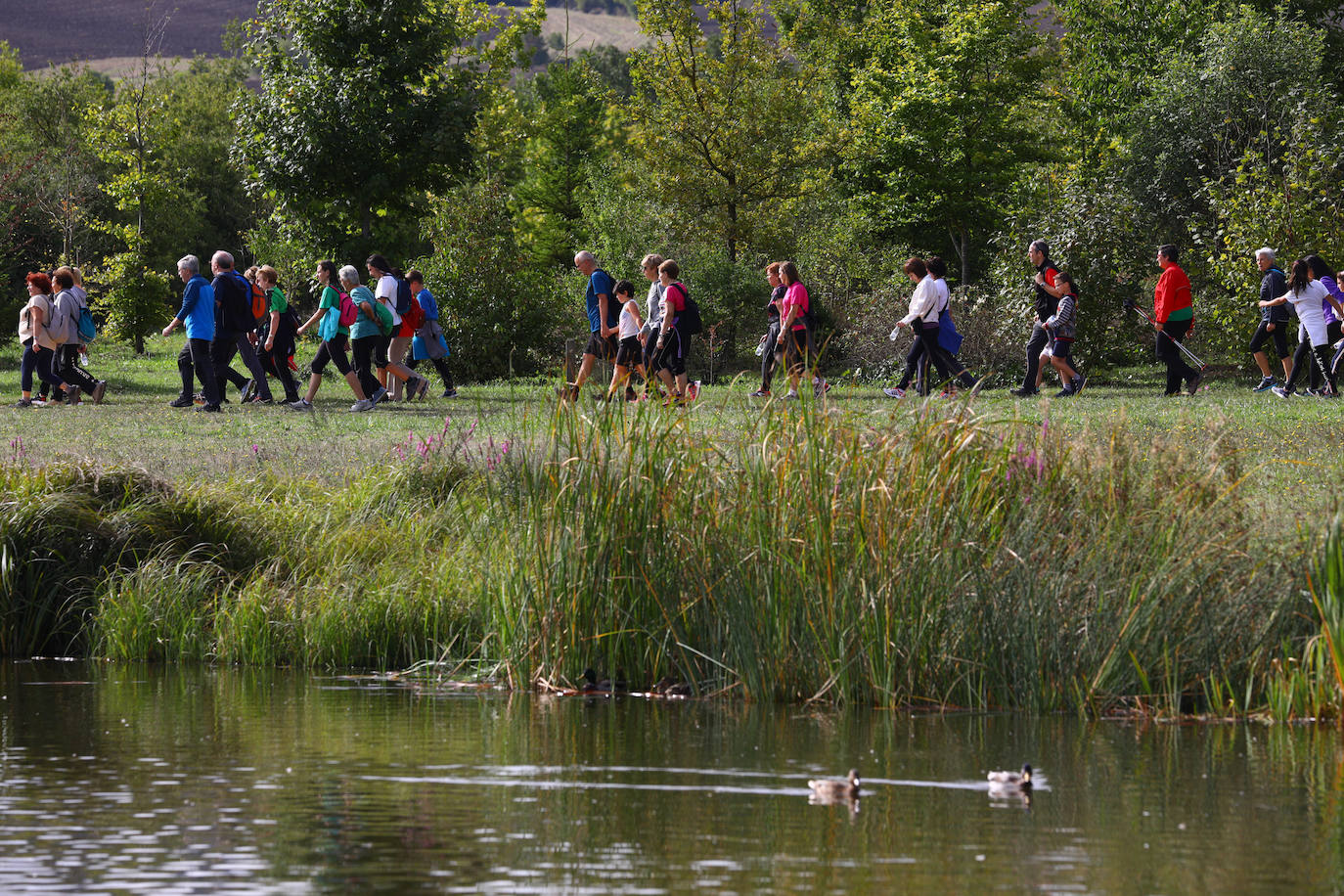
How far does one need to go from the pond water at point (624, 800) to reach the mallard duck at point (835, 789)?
0.08 meters

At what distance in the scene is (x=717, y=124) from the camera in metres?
38.0

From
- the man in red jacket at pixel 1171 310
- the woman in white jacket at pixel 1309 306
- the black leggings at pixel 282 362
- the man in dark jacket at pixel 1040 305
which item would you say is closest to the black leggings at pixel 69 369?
the black leggings at pixel 282 362

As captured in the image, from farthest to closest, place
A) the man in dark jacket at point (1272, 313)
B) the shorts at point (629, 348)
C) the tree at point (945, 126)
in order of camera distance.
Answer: the tree at point (945, 126)
the man in dark jacket at point (1272, 313)
the shorts at point (629, 348)

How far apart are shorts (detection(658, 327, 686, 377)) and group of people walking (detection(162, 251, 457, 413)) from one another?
3423 millimetres

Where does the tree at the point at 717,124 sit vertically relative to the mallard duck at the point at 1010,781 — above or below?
above

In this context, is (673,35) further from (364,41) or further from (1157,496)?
(1157,496)

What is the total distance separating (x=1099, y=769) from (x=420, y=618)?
15.2ft

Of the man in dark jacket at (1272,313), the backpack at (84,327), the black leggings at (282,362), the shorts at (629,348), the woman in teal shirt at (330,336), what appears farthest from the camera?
the backpack at (84,327)

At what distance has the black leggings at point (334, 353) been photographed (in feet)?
67.8

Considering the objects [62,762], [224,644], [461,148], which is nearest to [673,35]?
[461,148]

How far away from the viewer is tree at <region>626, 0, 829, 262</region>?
1494 inches

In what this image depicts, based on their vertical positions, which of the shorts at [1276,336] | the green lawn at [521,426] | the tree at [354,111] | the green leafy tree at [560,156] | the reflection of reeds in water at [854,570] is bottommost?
the reflection of reeds in water at [854,570]

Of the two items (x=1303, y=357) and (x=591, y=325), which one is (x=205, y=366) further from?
(x=1303, y=357)

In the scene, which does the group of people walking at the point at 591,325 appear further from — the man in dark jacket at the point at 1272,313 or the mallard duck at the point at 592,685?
the mallard duck at the point at 592,685
